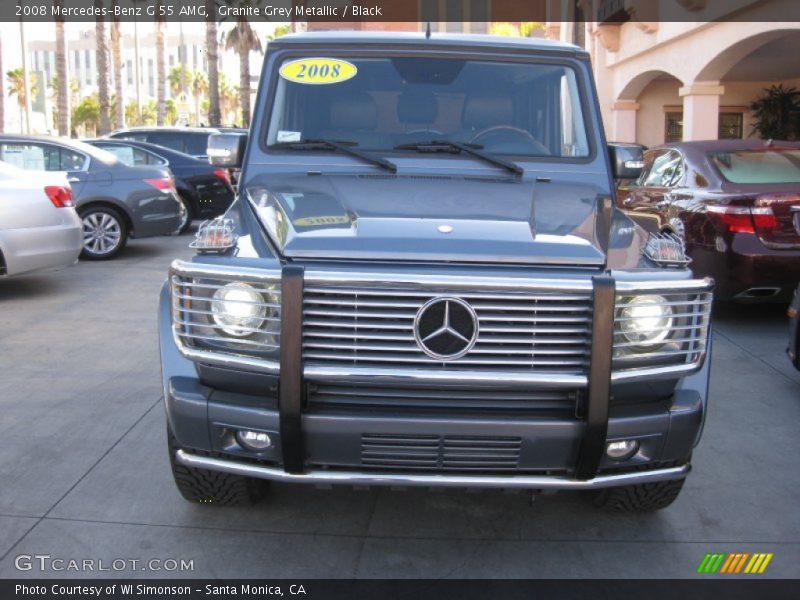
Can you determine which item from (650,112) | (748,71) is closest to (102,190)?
(748,71)

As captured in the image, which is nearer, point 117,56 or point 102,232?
point 102,232

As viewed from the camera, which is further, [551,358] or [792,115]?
[792,115]

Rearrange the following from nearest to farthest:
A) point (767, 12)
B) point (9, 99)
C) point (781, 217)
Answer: point (781, 217), point (767, 12), point (9, 99)

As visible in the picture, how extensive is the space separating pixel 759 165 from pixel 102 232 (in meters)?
8.08

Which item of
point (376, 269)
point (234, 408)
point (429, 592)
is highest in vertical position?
point (376, 269)

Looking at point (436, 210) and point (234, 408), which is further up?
point (436, 210)

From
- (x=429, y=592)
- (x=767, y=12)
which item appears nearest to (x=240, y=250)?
(x=429, y=592)

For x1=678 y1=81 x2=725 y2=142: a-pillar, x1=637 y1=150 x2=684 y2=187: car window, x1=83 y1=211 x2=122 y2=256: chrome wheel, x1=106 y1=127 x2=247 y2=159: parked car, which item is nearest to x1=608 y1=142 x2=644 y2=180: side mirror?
x1=637 y1=150 x2=684 y2=187: car window

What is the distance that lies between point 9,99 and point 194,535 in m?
94.1

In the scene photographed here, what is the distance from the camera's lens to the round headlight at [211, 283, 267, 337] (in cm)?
322

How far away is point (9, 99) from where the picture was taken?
88.3 metres

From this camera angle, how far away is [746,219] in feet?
24.5

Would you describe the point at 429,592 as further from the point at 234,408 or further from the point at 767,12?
the point at 767,12

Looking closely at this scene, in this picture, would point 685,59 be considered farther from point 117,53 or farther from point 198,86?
point 198,86
